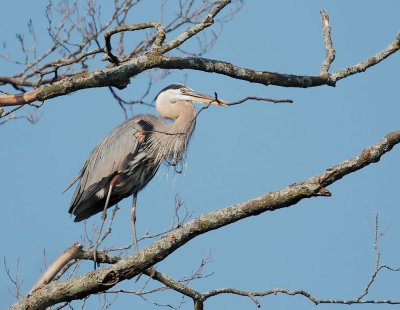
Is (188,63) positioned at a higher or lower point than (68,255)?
higher

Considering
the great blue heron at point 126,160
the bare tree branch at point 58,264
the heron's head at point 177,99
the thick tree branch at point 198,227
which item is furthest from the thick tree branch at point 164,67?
the heron's head at point 177,99

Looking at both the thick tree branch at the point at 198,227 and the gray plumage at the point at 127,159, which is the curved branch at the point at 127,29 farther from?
the gray plumage at the point at 127,159

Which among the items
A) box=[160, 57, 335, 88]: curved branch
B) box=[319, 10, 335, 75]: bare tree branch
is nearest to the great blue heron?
box=[319, 10, 335, 75]: bare tree branch

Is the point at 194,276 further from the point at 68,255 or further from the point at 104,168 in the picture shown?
the point at 104,168

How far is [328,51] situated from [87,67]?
15.2 feet

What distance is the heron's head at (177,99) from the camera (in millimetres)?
7840

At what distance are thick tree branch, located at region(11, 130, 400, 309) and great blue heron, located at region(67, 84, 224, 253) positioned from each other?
116 inches

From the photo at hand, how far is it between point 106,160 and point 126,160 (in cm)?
26

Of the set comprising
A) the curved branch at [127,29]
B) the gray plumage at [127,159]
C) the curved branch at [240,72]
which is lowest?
the curved branch at [240,72]

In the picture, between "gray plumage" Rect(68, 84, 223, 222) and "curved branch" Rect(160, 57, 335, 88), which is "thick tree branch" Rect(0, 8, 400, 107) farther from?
"gray plumage" Rect(68, 84, 223, 222)

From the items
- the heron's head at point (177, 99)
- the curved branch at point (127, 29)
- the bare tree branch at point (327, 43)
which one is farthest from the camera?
the heron's head at point (177, 99)

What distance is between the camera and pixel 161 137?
7461mm

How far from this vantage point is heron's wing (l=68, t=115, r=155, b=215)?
282 inches

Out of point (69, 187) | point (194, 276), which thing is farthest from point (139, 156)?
point (194, 276)
